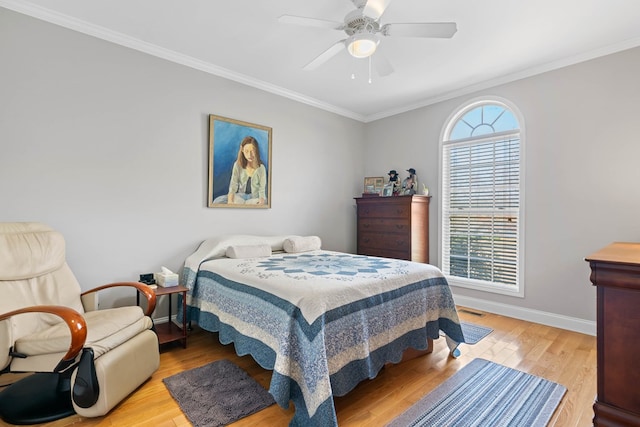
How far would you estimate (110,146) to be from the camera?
2.66 metres

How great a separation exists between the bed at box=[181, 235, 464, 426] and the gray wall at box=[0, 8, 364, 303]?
1.82ft

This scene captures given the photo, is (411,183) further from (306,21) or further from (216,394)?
(216,394)

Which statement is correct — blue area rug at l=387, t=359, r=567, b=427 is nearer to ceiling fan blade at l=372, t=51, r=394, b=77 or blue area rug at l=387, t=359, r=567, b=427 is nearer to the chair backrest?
the chair backrest

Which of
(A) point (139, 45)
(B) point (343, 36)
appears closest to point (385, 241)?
(B) point (343, 36)

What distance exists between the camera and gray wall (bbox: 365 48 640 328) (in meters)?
2.77

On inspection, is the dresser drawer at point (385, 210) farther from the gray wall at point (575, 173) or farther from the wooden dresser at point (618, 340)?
the wooden dresser at point (618, 340)

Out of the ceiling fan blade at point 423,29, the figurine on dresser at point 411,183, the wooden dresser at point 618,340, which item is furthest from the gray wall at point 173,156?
the wooden dresser at point 618,340

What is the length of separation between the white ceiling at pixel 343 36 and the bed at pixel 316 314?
196 cm

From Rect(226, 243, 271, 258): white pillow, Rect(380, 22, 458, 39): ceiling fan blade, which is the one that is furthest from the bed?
Rect(380, 22, 458, 39): ceiling fan blade

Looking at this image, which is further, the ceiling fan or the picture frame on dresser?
the picture frame on dresser

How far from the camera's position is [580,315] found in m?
2.98

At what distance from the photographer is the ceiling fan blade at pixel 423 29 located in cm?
192

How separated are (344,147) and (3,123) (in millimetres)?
3702

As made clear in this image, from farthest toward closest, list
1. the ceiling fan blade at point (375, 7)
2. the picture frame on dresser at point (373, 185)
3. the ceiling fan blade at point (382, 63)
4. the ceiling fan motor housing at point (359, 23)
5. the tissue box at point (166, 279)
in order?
the picture frame on dresser at point (373, 185)
the tissue box at point (166, 279)
the ceiling fan blade at point (382, 63)
the ceiling fan motor housing at point (359, 23)
the ceiling fan blade at point (375, 7)
